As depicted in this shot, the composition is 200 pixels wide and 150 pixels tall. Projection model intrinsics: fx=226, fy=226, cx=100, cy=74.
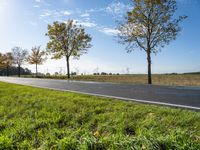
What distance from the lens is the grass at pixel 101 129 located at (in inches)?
135

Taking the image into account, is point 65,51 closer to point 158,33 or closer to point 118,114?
point 158,33

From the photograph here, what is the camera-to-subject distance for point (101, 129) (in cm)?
476

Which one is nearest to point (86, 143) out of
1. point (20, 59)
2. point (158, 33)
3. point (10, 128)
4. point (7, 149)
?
point (7, 149)

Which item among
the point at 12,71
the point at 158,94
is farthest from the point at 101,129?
the point at 12,71

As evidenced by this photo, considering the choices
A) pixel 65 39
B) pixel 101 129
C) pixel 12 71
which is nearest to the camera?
pixel 101 129

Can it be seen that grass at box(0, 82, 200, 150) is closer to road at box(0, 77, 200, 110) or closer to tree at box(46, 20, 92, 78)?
road at box(0, 77, 200, 110)

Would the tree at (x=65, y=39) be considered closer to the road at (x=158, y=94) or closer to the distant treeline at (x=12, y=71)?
the road at (x=158, y=94)

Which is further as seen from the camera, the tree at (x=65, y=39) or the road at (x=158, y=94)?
the tree at (x=65, y=39)

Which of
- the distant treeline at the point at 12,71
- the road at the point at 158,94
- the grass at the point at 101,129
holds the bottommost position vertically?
the grass at the point at 101,129

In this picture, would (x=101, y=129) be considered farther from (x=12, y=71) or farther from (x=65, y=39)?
(x=12, y=71)

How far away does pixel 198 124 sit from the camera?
4512 mm

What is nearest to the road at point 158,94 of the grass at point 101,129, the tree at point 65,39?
the grass at point 101,129

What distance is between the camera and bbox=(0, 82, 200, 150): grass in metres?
3.44

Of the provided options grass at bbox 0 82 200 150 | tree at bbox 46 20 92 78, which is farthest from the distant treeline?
grass at bbox 0 82 200 150
